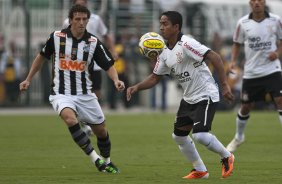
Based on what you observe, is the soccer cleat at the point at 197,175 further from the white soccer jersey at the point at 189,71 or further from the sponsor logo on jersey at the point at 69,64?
the sponsor logo on jersey at the point at 69,64

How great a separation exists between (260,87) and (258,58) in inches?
21.0

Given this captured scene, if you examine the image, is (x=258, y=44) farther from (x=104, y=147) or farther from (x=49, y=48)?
(x=49, y=48)

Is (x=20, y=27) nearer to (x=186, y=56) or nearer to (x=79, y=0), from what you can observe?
(x=79, y=0)

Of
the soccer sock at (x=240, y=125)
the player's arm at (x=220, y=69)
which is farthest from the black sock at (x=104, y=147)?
the soccer sock at (x=240, y=125)

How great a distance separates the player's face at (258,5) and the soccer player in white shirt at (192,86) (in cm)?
410

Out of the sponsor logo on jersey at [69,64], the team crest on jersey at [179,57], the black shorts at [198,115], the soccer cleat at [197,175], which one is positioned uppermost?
the team crest on jersey at [179,57]

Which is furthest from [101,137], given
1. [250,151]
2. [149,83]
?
[250,151]

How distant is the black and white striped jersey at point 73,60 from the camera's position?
12445 mm

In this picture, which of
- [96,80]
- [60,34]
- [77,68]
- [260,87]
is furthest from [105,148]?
[96,80]

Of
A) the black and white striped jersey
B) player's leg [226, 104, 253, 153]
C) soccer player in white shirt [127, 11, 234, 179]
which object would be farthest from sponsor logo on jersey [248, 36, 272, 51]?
soccer player in white shirt [127, 11, 234, 179]

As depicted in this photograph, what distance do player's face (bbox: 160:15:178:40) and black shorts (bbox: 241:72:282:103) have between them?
15.2 ft

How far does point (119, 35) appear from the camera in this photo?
31.9 m

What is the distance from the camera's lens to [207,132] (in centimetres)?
1142

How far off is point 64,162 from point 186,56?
333cm
